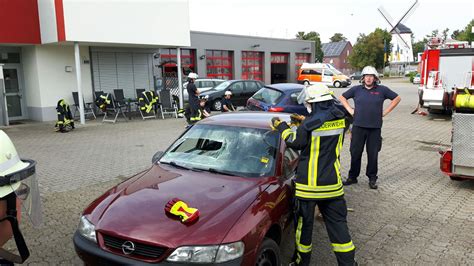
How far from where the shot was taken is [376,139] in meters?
6.15

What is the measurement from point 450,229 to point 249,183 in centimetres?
290

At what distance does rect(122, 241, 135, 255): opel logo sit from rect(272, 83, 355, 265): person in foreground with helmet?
5.03 feet

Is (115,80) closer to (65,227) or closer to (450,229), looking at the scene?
(65,227)

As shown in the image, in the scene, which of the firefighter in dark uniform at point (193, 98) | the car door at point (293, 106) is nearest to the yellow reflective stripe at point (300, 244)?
the car door at point (293, 106)

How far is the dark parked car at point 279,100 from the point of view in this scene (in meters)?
10.1

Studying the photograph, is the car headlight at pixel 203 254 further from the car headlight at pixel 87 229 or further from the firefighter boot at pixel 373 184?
the firefighter boot at pixel 373 184

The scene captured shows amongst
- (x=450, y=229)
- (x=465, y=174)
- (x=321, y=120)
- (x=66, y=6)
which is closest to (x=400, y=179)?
(x=465, y=174)

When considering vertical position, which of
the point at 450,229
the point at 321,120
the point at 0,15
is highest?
the point at 0,15

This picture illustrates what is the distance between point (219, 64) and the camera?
30.7 meters

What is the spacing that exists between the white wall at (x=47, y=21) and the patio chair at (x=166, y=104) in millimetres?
4721

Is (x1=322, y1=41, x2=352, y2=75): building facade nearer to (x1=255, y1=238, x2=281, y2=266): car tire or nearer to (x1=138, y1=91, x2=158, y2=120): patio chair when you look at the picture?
(x1=138, y1=91, x2=158, y2=120): patio chair

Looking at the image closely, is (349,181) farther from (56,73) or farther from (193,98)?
(56,73)

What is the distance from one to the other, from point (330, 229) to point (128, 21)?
1382 centimetres

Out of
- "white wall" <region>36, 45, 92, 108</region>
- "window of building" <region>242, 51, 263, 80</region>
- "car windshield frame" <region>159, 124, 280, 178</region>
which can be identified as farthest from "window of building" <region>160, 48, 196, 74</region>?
"car windshield frame" <region>159, 124, 280, 178</region>
